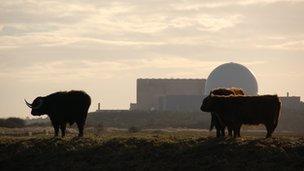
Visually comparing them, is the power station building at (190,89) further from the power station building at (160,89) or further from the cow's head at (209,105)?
the cow's head at (209,105)

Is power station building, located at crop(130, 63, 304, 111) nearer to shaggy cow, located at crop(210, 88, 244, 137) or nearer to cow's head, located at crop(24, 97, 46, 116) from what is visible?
shaggy cow, located at crop(210, 88, 244, 137)

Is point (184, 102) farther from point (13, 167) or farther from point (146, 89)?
point (13, 167)

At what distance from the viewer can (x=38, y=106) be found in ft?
128

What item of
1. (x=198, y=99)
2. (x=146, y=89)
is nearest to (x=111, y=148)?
(x=198, y=99)

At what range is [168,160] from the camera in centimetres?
3055

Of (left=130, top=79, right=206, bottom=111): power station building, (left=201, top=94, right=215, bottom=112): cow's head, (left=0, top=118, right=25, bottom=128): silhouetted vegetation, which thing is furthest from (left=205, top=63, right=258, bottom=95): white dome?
(left=201, top=94, right=215, bottom=112): cow's head

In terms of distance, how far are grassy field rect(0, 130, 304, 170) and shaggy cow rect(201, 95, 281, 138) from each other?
2155 mm

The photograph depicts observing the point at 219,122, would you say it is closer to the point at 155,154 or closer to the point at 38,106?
the point at 155,154

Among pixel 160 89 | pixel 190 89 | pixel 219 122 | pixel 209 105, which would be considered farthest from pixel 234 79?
pixel 209 105

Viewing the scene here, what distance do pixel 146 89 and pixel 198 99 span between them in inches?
952

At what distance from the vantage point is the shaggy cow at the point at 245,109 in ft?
115

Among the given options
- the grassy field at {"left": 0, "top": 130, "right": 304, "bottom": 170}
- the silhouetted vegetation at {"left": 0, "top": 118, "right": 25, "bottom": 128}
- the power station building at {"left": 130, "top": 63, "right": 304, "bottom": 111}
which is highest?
the power station building at {"left": 130, "top": 63, "right": 304, "bottom": 111}

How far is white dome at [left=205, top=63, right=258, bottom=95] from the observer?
5128 inches

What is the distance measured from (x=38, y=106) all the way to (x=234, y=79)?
94.1 m
